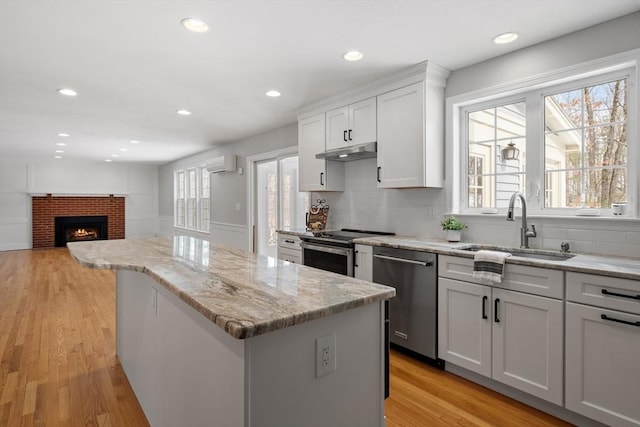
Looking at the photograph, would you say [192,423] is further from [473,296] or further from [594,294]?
[594,294]

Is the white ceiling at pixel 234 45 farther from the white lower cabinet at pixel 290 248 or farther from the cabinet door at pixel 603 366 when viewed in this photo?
the cabinet door at pixel 603 366

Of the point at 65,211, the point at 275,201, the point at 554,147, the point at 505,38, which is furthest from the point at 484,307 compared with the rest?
the point at 65,211

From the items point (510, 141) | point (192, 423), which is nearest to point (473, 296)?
point (510, 141)

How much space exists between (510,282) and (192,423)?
1894 millimetres

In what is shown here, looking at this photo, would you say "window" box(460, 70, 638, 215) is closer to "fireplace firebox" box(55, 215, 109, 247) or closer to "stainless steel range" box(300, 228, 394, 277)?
"stainless steel range" box(300, 228, 394, 277)

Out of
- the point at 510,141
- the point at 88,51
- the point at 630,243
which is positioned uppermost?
the point at 88,51

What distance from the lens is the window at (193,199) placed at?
7.97m

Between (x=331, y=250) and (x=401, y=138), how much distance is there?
1.21 m

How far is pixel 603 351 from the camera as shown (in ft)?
6.00

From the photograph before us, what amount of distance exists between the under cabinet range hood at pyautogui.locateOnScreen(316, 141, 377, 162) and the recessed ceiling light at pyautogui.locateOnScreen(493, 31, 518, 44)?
1238 mm

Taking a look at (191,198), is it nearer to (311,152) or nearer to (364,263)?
(311,152)

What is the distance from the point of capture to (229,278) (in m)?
1.55

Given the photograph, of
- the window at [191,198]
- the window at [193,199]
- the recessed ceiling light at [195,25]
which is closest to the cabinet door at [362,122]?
the recessed ceiling light at [195,25]

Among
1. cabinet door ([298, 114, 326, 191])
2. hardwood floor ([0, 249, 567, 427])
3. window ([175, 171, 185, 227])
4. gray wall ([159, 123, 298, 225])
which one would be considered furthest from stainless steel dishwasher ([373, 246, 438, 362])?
window ([175, 171, 185, 227])
